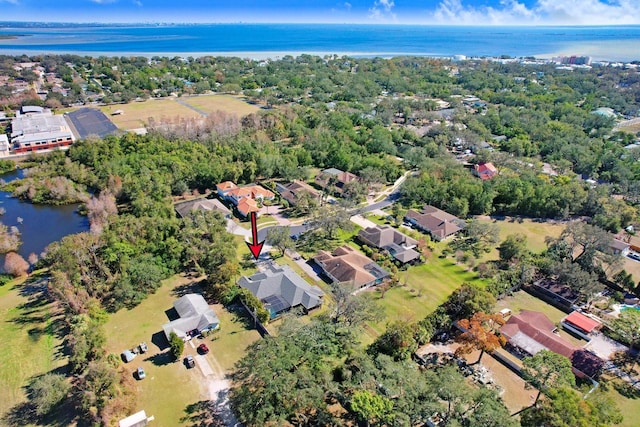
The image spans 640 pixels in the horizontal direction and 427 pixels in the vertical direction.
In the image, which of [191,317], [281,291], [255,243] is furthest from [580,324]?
[191,317]

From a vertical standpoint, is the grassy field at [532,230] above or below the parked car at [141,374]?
below

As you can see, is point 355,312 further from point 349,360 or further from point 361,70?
point 361,70

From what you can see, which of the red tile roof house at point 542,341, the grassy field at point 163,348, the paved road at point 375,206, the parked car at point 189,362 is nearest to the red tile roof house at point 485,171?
the paved road at point 375,206

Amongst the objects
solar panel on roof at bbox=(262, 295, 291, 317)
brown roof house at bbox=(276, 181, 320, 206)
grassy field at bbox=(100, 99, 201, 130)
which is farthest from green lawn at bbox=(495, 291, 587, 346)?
grassy field at bbox=(100, 99, 201, 130)

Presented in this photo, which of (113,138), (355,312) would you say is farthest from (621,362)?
(113,138)

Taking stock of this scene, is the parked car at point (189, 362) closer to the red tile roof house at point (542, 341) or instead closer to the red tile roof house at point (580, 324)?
the red tile roof house at point (542, 341)

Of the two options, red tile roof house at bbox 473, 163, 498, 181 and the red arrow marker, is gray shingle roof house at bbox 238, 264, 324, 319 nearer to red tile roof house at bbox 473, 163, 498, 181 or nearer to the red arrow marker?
the red arrow marker

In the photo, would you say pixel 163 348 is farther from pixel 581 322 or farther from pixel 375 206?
pixel 581 322
